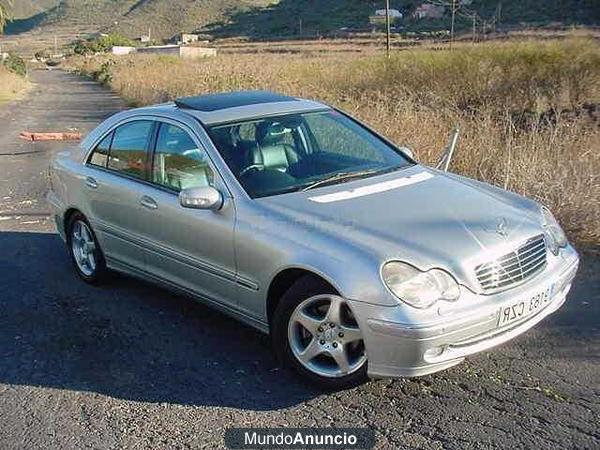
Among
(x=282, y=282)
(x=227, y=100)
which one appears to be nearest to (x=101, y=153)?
(x=227, y=100)

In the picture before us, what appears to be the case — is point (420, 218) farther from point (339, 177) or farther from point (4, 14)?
point (4, 14)

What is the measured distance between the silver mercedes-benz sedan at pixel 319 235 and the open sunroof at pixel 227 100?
3 centimetres

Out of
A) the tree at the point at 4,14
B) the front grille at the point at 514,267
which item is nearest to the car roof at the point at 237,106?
the front grille at the point at 514,267

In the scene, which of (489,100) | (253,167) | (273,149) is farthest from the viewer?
(489,100)

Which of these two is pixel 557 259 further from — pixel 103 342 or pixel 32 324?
pixel 32 324

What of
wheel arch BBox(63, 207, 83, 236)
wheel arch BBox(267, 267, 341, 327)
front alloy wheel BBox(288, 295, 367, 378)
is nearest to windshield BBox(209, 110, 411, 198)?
wheel arch BBox(267, 267, 341, 327)

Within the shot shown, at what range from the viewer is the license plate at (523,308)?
143 inches

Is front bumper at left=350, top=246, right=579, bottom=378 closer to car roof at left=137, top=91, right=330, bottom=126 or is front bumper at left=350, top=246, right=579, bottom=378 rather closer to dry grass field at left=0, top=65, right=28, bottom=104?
car roof at left=137, top=91, right=330, bottom=126

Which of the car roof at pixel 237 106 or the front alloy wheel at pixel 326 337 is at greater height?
the car roof at pixel 237 106

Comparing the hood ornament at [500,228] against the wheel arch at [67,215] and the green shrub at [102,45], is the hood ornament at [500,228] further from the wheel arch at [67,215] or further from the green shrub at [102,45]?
the green shrub at [102,45]

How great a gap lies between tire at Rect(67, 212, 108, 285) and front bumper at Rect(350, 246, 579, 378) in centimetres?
288

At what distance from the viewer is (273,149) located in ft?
15.6

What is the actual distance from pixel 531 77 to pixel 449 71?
213cm

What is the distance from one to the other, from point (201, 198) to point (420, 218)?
1302 millimetres
